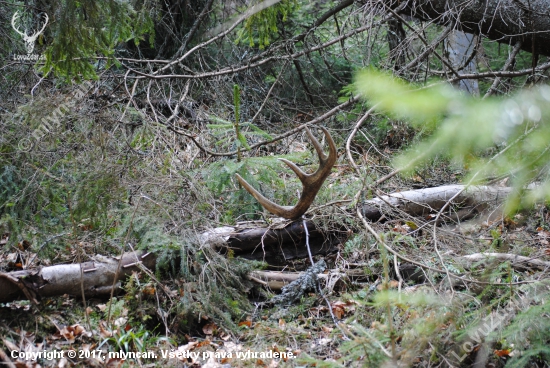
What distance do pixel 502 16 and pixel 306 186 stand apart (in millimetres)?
3693

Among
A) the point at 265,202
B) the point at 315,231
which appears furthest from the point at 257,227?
the point at 315,231

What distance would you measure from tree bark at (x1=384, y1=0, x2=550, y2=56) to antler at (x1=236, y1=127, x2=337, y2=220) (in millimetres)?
2683

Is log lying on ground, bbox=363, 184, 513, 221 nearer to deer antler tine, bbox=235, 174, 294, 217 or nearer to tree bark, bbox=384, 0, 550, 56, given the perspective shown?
deer antler tine, bbox=235, 174, 294, 217

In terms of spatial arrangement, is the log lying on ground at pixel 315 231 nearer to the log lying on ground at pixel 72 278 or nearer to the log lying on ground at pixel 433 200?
the log lying on ground at pixel 433 200

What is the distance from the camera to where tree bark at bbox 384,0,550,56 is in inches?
242

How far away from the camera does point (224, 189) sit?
611 cm

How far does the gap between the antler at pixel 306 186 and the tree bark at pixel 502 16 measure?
2.68 metres

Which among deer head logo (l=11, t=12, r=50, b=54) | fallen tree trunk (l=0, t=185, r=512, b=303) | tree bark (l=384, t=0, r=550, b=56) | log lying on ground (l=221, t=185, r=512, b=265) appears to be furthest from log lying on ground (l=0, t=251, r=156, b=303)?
deer head logo (l=11, t=12, r=50, b=54)

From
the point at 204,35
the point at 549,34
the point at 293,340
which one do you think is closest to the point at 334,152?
the point at 293,340

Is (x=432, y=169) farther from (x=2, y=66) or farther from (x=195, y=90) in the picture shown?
(x=2, y=66)

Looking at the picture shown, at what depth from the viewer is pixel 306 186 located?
4.90 metres

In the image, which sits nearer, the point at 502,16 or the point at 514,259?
the point at 514,259

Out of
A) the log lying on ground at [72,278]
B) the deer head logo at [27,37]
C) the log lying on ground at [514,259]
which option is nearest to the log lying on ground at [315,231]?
the log lying on ground at [514,259]

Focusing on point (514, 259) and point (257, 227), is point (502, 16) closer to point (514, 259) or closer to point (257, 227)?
point (514, 259)
